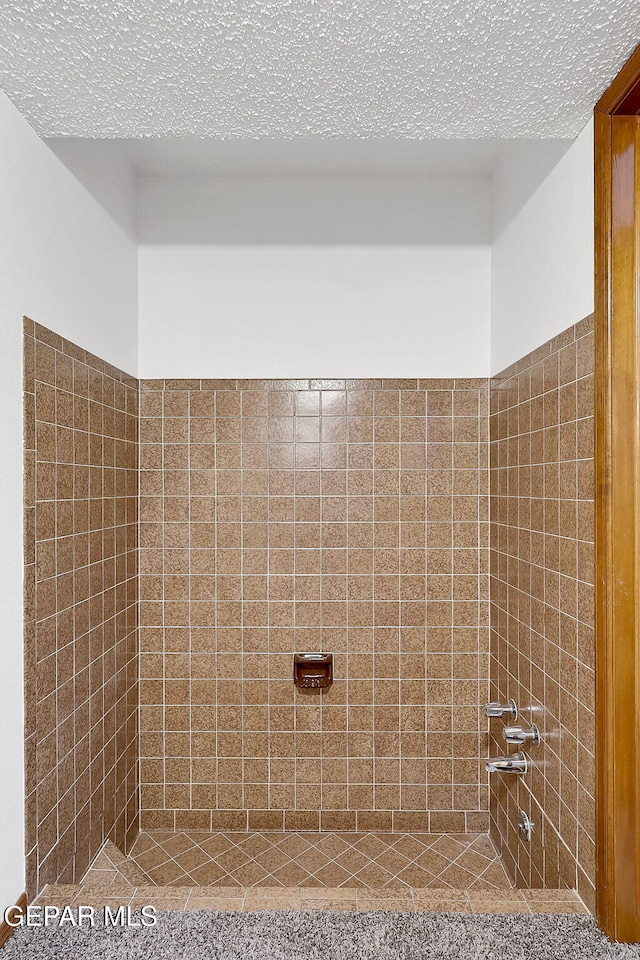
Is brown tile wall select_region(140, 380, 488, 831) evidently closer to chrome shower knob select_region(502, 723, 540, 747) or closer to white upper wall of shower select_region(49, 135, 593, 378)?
white upper wall of shower select_region(49, 135, 593, 378)

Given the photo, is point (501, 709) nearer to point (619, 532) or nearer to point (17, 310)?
point (619, 532)

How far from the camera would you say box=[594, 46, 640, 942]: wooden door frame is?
4.14 feet

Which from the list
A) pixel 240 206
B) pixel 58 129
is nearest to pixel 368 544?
pixel 240 206

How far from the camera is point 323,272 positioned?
2.43 m

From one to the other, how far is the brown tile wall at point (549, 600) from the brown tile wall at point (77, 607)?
1.32 m

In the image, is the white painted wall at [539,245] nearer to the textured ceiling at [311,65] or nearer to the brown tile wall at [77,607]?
the textured ceiling at [311,65]

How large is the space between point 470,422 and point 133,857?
2109 millimetres

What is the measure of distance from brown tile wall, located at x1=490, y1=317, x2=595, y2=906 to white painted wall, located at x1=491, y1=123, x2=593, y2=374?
89 mm

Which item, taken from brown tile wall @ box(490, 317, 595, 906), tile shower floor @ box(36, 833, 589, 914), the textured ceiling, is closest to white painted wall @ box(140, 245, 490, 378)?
brown tile wall @ box(490, 317, 595, 906)

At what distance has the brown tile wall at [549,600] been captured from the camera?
143 cm

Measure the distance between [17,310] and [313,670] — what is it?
5.46 ft

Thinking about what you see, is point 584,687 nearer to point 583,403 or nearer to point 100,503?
point 583,403

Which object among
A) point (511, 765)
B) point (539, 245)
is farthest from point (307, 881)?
point (539, 245)

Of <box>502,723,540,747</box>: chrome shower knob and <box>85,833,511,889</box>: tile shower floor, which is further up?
<box>502,723,540,747</box>: chrome shower knob
